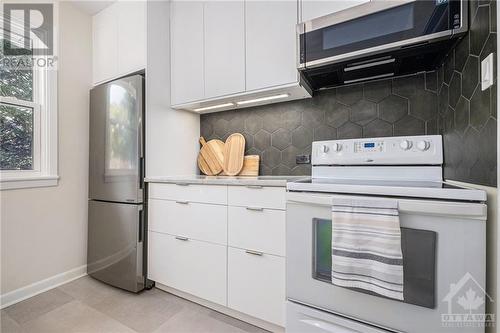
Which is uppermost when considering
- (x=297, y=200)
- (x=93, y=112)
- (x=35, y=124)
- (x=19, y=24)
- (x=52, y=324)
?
(x=19, y=24)

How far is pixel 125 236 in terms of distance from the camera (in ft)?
6.09

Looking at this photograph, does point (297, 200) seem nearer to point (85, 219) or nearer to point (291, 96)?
point (291, 96)

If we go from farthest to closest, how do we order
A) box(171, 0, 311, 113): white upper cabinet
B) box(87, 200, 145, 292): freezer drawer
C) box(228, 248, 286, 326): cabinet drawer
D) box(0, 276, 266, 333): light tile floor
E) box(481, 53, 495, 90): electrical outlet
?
box(87, 200, 145, 292): freezer drawer
box(171, 0, 311, 113): white upper cabinet
box(0, 276, 266, 333): light tile floor
box(228, 248, 286, 326): cabinet drawer
box(481, 53, 495, 90): electrical outlet

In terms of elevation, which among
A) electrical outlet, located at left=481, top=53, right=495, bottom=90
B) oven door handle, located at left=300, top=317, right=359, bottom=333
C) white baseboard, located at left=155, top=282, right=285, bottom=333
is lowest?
white baseboard, located at left=155, top=282, right=285, bottom=333

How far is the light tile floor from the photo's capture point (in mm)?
1430

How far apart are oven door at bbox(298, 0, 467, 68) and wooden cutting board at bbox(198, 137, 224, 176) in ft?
3.54

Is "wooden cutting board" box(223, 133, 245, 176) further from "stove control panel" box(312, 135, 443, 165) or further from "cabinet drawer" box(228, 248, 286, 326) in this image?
"cabinet drawer" box(228, 248, 286, 326)

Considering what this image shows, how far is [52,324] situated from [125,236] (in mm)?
639

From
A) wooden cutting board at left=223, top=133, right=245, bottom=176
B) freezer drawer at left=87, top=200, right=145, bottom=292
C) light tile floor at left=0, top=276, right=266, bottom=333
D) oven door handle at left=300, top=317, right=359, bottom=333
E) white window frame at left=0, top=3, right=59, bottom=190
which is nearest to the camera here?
oven door handle at left=300, top=317, right=359, bottom=333

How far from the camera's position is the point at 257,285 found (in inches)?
53.9

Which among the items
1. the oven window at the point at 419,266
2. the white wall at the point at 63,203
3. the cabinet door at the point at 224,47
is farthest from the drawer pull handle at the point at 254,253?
the white wall at the point at 63,203

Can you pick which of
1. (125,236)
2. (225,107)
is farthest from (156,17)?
(125,236)

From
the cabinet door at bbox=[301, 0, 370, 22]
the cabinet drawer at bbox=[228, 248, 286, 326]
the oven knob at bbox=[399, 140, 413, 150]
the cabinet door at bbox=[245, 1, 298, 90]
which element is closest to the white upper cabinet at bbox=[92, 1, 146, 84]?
the cabinet door at bbox=[245, 1, 298, 90]

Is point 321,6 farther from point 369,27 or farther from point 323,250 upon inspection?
point 323,250
